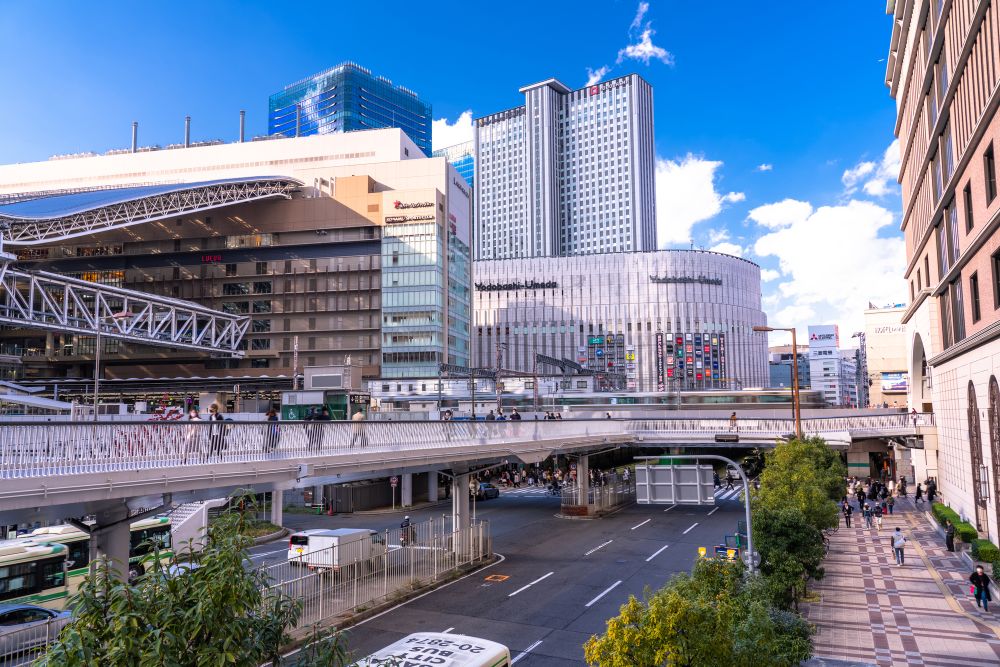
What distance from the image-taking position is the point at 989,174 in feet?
86.4

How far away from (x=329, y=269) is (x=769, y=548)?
83.6 meters

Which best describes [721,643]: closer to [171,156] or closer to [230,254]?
[230,254]

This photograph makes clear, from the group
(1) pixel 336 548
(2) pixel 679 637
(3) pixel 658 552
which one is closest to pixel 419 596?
(1) pixel 336 548

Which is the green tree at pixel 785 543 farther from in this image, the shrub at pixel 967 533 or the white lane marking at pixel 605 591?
the shrub at pixel 967 533

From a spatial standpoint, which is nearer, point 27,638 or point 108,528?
point 27,638

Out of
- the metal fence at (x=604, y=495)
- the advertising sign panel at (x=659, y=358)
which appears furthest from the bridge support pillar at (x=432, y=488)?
the advertising sign panel at (x=659, y=358)

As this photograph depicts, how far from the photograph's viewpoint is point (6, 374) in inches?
3649

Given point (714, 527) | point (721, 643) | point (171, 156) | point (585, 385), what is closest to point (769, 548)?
point (721, 643)

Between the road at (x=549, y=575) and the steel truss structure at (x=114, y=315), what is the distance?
33.5m

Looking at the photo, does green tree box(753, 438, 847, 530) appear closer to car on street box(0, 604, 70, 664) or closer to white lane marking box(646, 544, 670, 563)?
white lane marking box(646, 544, 670, 563)

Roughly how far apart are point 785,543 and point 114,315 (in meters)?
48.0

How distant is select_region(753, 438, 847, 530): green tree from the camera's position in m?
26.8

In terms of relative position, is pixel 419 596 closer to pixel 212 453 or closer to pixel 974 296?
pixel 212 453

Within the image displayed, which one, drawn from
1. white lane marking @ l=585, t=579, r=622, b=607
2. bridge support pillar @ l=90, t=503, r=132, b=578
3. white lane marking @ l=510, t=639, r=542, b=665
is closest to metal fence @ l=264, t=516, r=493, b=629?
bridge support pillar @ l=90, t=503, r=132, b=578
